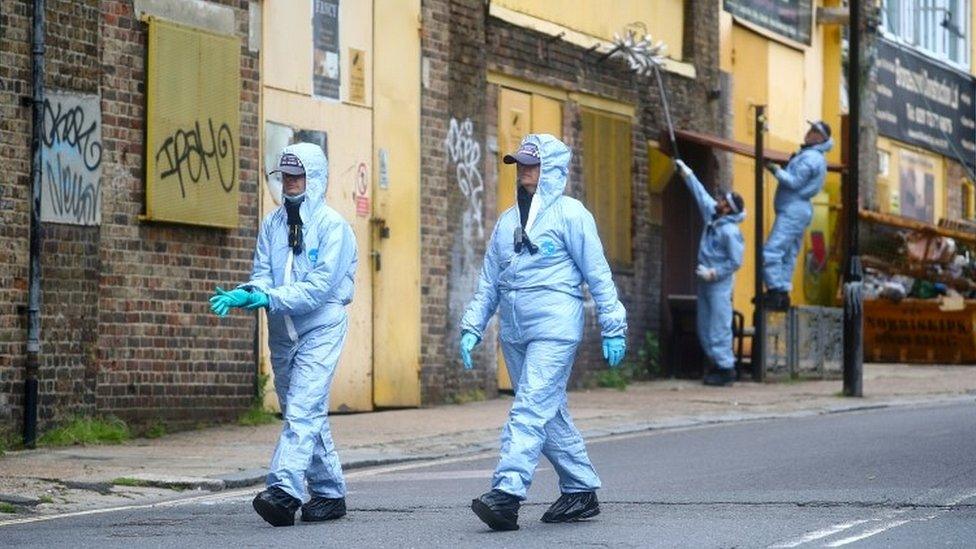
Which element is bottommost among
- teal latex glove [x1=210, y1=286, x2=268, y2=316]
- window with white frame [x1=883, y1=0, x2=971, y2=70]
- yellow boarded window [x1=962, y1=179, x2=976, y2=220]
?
teal latex glove [x1=210, y1=286, x2=268, y2=316]

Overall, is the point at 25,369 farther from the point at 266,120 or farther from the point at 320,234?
the point at 320,234

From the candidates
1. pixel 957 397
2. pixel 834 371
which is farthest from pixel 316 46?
pixel 834 371

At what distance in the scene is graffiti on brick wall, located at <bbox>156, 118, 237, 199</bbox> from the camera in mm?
16719

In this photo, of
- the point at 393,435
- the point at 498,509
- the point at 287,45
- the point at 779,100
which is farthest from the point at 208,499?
the point at 779,100

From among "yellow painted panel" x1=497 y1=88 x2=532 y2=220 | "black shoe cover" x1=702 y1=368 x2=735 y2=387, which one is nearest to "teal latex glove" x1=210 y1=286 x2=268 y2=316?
"yellow painted panel" x1=497 y1=88 x2=532 y2=220

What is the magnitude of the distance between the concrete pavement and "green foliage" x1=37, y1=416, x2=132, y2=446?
5.8 inches

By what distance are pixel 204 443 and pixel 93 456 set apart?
56.3 inches

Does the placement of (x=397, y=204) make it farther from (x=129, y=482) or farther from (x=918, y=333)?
(x=918, y=333)

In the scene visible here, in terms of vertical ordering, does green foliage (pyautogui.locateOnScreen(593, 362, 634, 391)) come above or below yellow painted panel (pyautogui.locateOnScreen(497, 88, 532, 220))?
below

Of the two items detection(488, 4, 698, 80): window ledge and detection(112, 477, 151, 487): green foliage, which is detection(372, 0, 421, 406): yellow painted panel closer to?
detection(488, 4, 698, 80): window ledge

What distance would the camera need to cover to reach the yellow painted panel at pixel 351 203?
18.6 metres

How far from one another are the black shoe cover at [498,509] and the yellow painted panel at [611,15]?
11965 mm

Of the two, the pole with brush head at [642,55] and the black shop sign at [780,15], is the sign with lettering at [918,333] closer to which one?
the black shop sign at [780,15]

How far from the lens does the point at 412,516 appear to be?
1097cm
